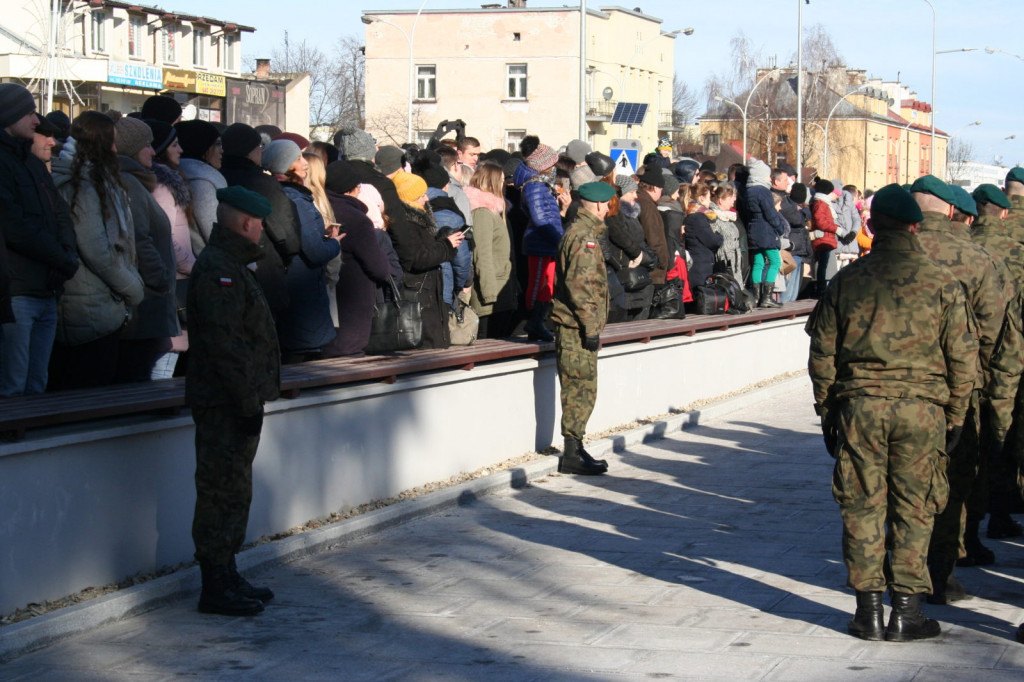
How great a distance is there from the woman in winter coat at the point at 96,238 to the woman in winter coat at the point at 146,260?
0.18 meters

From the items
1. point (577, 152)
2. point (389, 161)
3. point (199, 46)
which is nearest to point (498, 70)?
point (199, 46)

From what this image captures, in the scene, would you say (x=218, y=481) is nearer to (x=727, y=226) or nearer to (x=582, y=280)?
(x=582, y=280)

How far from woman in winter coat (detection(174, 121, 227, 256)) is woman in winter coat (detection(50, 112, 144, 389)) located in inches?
50.2

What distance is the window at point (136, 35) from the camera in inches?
2741

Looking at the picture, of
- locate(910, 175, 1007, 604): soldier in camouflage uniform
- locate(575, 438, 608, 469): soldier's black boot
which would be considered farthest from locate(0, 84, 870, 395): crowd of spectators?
locate(910, 175, 1007, 604): soldier in camouflage uniform

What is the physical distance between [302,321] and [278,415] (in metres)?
1.30

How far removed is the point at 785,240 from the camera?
19.4 metres

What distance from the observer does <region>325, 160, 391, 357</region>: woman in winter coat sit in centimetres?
1009

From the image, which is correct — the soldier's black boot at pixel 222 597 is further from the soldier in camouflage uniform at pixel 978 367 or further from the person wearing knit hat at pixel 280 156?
the soldier in camouflage uniform at pixel 978 367

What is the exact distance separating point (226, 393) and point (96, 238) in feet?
4.82

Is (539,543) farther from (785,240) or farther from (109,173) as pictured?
(785,240)

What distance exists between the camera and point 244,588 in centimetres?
708

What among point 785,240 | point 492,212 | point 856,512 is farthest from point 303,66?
point 856,512

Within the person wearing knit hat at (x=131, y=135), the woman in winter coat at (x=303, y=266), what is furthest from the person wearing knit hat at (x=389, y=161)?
the person wearing knit hat at (x=131, y=135)
